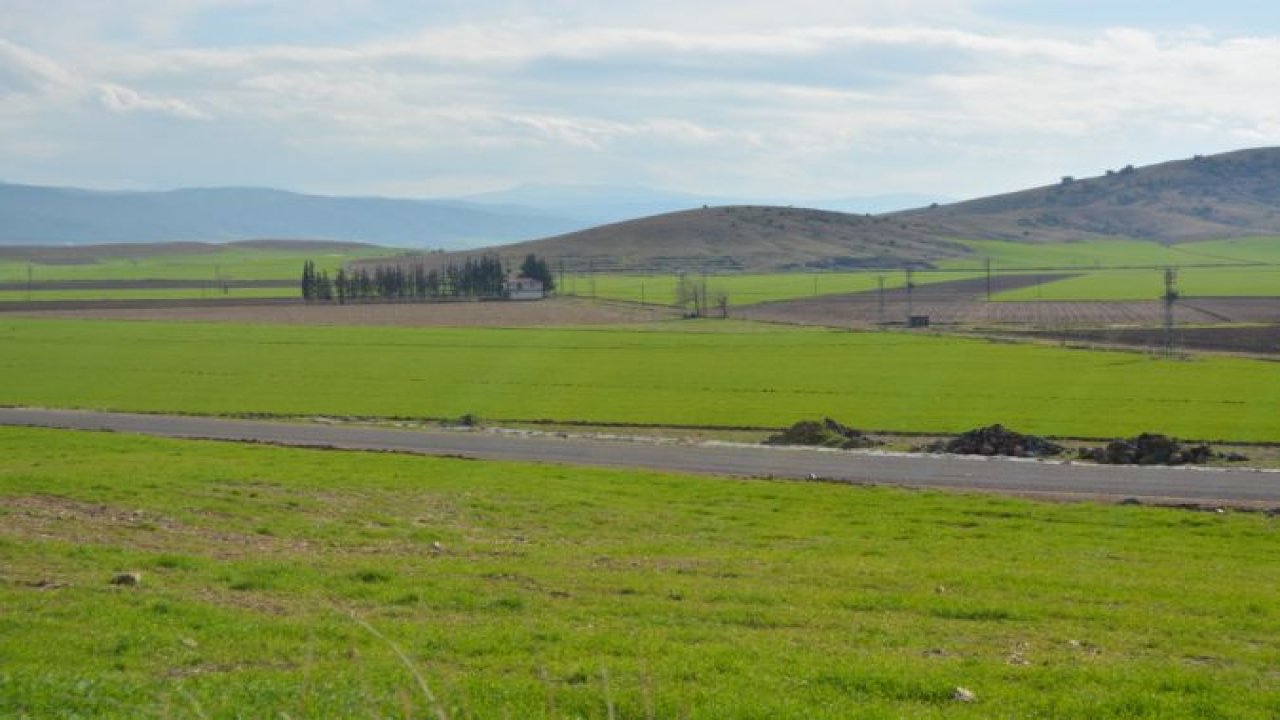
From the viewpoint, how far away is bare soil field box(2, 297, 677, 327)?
13688 centimetres

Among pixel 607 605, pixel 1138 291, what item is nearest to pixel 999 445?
pixel 607 605

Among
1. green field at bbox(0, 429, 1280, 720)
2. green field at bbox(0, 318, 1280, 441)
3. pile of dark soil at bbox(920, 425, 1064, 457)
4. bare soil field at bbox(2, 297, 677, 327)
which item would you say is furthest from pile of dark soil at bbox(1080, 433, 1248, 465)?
bare soil field at bbox(2, 297, 677, 327)

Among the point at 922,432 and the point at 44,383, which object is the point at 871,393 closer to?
the point at 922,432

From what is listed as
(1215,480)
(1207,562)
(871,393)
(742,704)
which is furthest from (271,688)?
(871,393)

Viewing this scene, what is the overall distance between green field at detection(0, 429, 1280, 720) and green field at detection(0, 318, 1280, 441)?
27.3 meters

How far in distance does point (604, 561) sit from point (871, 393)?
4813cm

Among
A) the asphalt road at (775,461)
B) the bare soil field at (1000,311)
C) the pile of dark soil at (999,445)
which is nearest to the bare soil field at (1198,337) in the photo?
the bare soil field at (1000,311)

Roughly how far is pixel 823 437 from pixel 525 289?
461 feet

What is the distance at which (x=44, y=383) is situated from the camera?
72188 millimetres

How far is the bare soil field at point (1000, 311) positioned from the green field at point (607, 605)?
327 ft

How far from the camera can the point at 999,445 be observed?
4500cm

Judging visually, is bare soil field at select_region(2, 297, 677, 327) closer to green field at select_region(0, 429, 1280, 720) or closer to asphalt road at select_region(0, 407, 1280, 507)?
asphalt road at select_region(0, 407, 1280, 507)

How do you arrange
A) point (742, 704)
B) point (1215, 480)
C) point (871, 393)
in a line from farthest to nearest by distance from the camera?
point (871, 393), point (1215, 480), point (742, 704)

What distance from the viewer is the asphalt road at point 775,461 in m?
36.0
